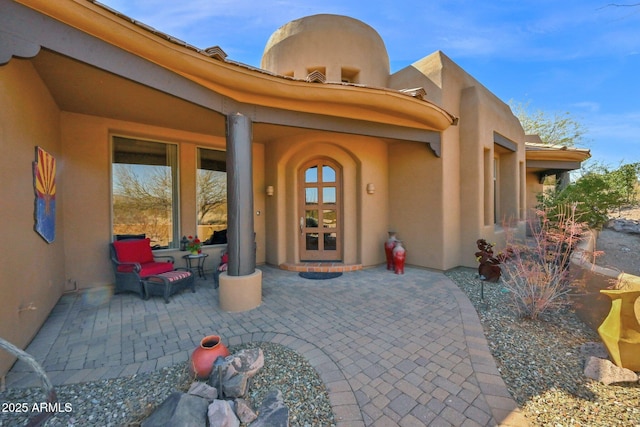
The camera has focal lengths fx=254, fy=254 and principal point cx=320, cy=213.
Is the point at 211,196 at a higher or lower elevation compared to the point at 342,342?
higher

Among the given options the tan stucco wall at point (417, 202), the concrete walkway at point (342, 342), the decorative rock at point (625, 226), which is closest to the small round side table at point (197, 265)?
the concrete walkway at point (342, 342)

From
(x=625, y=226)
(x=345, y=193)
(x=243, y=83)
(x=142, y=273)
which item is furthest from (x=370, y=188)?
(x=625, y=226)

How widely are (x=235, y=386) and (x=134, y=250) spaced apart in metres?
4.22

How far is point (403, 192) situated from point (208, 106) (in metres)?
5.18

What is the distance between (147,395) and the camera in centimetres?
225

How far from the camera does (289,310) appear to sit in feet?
13.5

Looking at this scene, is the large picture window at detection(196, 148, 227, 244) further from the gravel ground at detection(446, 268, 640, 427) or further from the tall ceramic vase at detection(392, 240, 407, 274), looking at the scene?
the gravel ground at detection(446, 268, 640, 427)

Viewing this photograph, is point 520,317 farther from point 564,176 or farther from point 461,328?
point 564,176

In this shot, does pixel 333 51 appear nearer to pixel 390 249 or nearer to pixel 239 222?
pixel 390 249

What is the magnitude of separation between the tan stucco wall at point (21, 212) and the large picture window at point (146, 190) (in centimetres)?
143

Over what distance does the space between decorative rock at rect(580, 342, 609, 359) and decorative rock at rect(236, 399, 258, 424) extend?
360cm

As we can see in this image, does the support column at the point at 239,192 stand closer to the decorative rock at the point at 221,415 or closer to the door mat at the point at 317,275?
the door mat at the point at 317,275

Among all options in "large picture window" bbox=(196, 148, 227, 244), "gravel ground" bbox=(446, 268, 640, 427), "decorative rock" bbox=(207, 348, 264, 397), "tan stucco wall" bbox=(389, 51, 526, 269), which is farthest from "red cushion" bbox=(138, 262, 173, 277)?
"tan stucco wall" bbox=(389, 51, 526, 269)

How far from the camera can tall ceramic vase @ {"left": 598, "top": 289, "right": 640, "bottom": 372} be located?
2.53 metres
